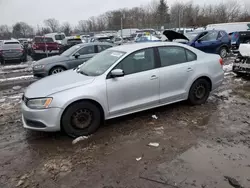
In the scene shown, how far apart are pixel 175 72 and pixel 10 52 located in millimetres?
13854

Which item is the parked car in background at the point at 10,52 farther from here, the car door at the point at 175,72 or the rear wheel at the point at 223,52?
the car door at the point at 175,72

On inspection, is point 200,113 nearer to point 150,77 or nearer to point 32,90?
point 150,77

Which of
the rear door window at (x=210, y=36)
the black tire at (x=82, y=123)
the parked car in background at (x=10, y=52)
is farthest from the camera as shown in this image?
the parked car in background at (x=10, y=52)

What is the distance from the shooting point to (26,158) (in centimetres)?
358

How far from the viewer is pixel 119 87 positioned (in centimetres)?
427

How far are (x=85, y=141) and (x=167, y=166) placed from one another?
1.53 meters

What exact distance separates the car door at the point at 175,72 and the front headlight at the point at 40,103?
231 centimetres

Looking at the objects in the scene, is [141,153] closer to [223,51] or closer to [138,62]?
[138,62]

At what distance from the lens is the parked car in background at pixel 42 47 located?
16.8 m

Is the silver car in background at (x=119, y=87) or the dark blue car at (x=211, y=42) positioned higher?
the dark blue car at (x=211, y=42)

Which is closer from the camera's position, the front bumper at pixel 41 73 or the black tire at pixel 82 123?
the black tire at pixel 82 123

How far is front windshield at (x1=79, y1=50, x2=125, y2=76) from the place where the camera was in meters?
4.47

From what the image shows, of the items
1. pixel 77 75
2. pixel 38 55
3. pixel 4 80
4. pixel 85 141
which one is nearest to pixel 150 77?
pixel 77 75

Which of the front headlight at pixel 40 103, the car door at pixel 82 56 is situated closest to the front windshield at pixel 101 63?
the front headlight at pixel 40 103
